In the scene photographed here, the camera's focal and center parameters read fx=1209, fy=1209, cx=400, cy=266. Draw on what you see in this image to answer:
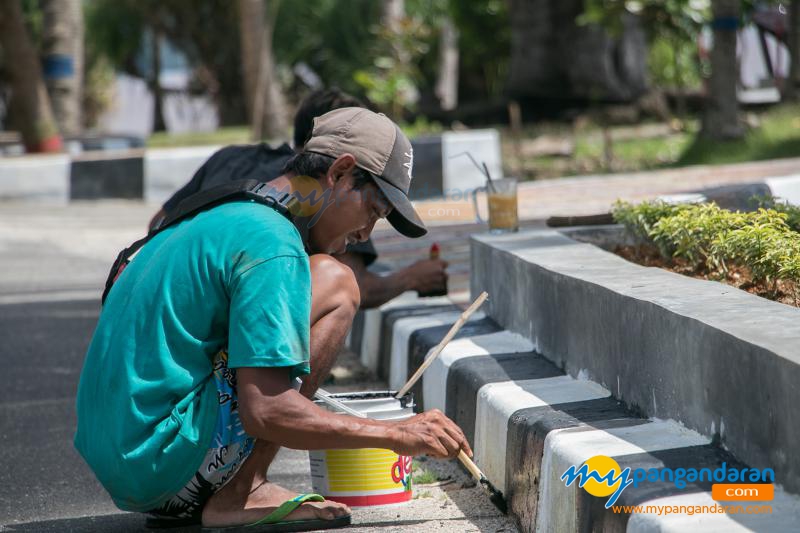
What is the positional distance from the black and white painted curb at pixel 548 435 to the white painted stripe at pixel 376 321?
43cm

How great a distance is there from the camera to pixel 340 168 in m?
2.98

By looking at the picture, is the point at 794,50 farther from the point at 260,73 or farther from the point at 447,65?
the point at 447,65

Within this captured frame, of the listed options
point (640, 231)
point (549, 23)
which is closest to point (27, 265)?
point (640, 231)

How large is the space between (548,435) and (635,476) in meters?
0.42

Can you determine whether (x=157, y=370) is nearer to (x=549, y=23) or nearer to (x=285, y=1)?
(x=549, y=23)

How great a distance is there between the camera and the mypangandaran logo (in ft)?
8.14

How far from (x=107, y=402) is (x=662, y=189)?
5.69m

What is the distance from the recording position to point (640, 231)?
420 cm

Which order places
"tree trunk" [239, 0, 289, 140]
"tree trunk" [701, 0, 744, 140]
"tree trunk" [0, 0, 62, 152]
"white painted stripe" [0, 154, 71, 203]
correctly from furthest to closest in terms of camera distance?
1. "tree trunk" [239, 0, 289, 140]
2. "tree trunk" [0, 0, 62, 152]
3. "white painted stripe" [0, 154, 71, 203]
4. "tree trunk" [701, 0, 744, 140]

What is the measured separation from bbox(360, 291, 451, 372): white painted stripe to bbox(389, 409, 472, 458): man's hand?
2.11 m

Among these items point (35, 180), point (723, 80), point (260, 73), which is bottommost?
point (35, 180)

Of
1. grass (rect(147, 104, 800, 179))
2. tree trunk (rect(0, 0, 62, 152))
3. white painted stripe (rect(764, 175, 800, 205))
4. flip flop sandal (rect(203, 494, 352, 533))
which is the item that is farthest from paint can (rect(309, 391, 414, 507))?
tree trunk (rect(0, 0, 62, 152))

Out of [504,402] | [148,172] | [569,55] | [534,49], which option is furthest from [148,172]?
[504,402]

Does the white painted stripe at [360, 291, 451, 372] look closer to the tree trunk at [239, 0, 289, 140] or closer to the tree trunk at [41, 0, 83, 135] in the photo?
the tree trunk at [239, 0, 289, 140]
